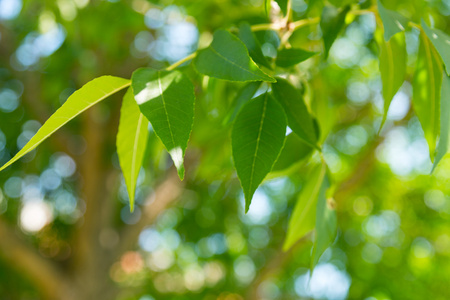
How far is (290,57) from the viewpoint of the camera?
0.58 metres

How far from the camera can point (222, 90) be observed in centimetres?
84

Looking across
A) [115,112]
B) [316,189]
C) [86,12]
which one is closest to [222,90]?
[316,189]

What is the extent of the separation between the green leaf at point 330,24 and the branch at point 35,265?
10.3 ft

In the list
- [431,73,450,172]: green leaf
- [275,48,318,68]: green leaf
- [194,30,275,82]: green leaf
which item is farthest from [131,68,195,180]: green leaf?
[431,73,450,172]: green leaf

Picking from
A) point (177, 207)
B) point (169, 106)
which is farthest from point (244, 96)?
point (177, 207)

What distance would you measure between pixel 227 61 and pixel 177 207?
4.19 meters

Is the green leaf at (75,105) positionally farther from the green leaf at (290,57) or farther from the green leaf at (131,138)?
the green leaf at (290,57)

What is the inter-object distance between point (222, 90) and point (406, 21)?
0.37 metres

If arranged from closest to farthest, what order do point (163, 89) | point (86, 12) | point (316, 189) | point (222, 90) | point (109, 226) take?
1. point (163, 89)
2. point (316, 189)
3. point (222, 90)
4. point (86, 12)
5. point (109, 226)

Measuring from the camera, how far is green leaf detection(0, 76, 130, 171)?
17.4 inches

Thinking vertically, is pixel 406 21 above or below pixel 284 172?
above

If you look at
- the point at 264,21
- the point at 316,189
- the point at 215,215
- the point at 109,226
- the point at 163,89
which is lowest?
the point at 215,215

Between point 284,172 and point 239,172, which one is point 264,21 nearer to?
point 284,172

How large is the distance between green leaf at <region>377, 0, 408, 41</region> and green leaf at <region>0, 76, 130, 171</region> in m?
0.28
